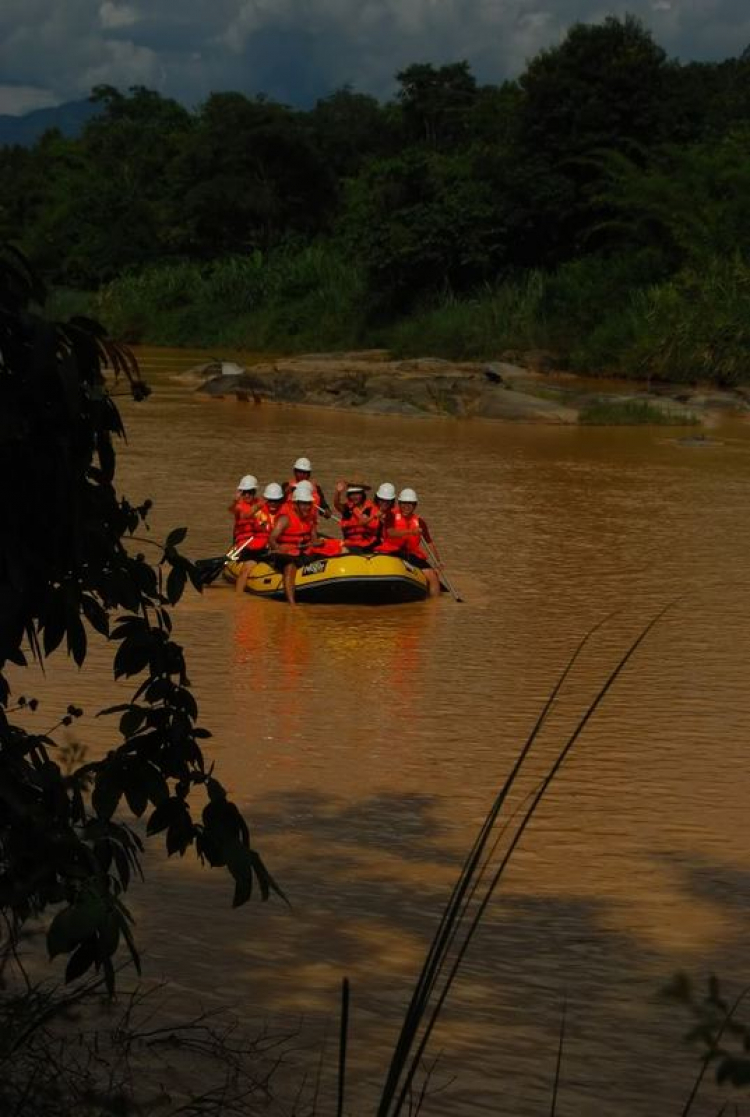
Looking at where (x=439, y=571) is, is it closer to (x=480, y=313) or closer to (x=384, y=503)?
(x=384, y=503)

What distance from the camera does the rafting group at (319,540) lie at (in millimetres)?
16755

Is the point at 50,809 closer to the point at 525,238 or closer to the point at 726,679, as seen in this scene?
the point at 726,679

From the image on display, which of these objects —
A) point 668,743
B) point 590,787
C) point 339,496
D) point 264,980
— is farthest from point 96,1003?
point 339,496

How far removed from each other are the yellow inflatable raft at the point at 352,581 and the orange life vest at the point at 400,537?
37 cm

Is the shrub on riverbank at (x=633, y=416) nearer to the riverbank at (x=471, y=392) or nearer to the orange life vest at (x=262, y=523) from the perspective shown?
the riverbank at (x=471, y=392)

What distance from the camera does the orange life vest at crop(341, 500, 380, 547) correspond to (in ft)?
55.7

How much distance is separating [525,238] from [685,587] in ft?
107

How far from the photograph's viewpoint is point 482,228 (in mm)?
48438

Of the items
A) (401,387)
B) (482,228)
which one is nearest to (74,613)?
(401,387)

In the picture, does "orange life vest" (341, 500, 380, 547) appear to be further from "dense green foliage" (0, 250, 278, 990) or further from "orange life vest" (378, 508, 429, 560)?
"dense green foliage" (0, 250, 278, 990)

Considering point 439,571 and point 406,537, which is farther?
point 439,571

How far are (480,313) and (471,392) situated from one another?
9629 millimetres

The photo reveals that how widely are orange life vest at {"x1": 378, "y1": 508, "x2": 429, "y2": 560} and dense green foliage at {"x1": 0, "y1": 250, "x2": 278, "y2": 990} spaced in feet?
41.5

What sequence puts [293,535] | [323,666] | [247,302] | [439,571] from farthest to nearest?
[247,302]
[439,571]
[293,535]
[323,666]
